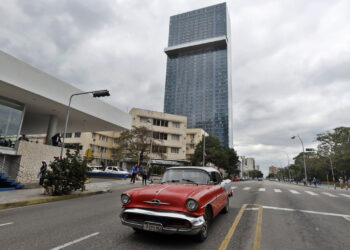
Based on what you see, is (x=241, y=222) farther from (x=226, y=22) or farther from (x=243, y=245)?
(x=226, y=22)

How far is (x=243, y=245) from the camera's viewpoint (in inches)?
159

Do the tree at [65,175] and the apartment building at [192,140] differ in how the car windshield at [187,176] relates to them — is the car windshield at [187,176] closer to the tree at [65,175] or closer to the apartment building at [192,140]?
the tree at [65,175]

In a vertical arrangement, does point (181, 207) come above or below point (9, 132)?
below

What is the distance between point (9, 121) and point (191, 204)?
17344 millimetres

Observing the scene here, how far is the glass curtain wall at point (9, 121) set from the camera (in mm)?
14844

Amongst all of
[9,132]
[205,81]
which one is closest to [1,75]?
[9,132]

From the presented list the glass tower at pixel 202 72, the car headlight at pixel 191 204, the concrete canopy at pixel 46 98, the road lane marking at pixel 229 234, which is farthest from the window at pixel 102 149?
the glass tower at pixel 202 72

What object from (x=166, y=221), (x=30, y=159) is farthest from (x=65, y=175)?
(x=166, y=221)

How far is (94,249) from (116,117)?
19246 mm

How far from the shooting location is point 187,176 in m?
5.70

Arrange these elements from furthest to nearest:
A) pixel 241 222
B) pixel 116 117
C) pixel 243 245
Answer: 1. pixel 116 117
2. pixel 241 222
3. pixel 243 245

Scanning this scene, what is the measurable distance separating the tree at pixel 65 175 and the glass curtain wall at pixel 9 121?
6734mm

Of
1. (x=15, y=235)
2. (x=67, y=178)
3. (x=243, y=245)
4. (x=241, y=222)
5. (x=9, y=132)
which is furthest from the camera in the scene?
(x=9, y=132)

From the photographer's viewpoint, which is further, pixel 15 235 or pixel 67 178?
pixel 67 178
